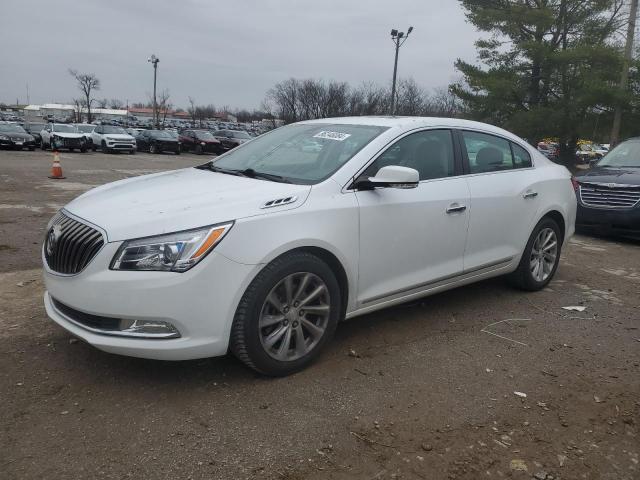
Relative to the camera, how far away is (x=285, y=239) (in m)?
3.21

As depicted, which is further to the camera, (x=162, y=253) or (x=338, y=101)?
(x=338, y=101)

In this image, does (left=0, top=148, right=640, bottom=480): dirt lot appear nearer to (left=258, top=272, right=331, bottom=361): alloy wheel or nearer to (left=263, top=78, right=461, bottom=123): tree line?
(left=258, top=272, right=331, bottom=361): alloy wheel

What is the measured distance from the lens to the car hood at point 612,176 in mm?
8341

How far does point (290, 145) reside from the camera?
4.35 meters

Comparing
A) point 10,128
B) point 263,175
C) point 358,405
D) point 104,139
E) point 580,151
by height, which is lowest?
point 358,405

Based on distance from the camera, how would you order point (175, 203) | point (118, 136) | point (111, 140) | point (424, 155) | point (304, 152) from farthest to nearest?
point (118, 136), point (111, 140), point (424, 155), point (304, 152), point (175, 203)

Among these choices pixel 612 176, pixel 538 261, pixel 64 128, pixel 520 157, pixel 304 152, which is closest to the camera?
pixel 304 152

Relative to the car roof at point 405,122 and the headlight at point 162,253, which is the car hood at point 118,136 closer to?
the car roof at point 405,122

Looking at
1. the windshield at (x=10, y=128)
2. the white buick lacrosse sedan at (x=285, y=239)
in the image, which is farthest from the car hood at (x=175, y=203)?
the windshield at (x=10, y=128)

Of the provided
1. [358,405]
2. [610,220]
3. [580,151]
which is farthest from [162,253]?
[580,151]

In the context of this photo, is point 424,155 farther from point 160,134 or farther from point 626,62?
point 160,134

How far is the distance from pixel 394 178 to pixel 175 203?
138cm

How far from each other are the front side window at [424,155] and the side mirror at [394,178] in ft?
0.74

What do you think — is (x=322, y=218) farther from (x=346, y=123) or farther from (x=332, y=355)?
(x=346, y=123)
